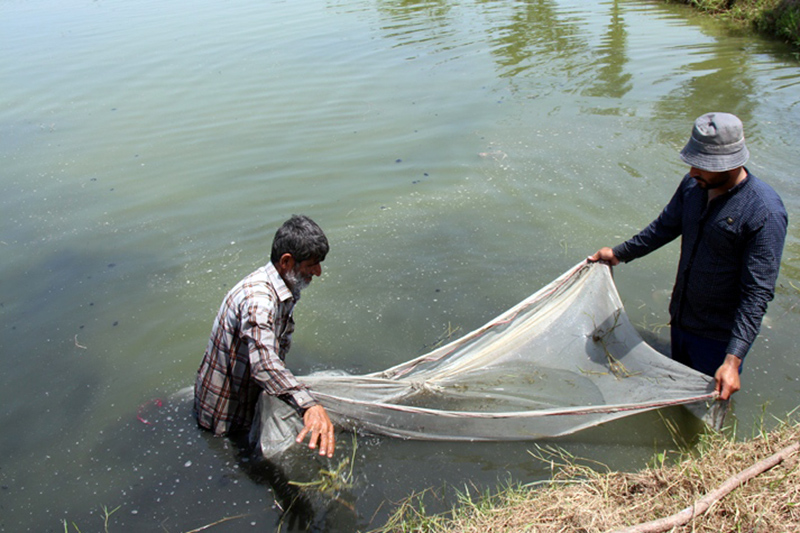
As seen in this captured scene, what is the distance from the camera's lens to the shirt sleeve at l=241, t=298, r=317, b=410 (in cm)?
262

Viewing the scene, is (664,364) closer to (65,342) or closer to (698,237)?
(698,237)

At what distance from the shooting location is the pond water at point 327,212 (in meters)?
3.35

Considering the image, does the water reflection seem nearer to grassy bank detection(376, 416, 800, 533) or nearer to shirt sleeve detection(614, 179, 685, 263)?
shirt sleeve detection(614, 179, 685, 263)

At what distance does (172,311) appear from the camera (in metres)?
4.77

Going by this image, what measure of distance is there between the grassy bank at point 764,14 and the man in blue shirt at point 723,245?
29.3ft

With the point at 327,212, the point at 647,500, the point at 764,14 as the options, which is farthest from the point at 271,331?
the point at 764,14

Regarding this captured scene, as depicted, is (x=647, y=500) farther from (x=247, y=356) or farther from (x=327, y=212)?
(x=327, y=212)

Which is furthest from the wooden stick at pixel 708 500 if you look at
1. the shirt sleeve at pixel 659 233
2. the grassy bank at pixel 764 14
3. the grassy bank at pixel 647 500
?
the grassy bank at pixel 764 14

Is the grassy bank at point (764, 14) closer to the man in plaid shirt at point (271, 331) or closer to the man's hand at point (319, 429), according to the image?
the man in plaid shirt at point (271, 331)

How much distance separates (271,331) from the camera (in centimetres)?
265

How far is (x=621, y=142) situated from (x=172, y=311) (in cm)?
505

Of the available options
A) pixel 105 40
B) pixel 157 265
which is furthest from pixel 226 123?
pixel 105 40

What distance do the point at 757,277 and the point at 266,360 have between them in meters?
2.12

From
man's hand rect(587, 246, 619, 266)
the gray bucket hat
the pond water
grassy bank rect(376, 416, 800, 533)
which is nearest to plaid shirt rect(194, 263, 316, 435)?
the pond water
